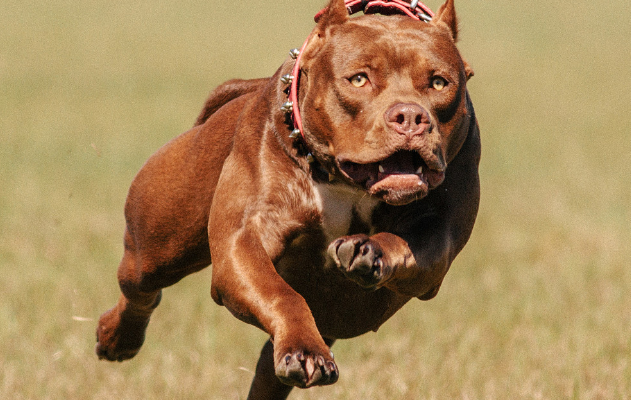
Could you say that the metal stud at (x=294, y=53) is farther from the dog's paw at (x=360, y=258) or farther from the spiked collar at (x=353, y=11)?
the dog's paw at (x=360, y=258)

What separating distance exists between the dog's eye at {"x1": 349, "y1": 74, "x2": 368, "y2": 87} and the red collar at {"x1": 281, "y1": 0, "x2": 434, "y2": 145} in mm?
300

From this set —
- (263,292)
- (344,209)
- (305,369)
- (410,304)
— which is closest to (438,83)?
(344,209)

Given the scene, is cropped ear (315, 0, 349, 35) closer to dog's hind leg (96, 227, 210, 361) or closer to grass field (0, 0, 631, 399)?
dog's hind leg (96, 227, 210, 361)

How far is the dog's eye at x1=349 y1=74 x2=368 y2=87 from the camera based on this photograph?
4168mm

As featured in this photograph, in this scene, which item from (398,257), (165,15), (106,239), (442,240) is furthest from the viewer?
(165,15)

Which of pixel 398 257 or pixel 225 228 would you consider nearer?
pixel 398 257

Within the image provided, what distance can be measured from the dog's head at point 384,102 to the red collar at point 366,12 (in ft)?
0.13

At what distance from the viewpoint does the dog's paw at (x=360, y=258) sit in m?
3.88

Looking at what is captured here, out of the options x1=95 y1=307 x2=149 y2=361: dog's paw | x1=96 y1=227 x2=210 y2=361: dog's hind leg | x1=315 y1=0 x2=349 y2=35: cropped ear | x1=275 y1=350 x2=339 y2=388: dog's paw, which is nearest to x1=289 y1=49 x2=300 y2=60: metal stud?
x1=315 y1=0 x2=349 y2=35: cropped ear

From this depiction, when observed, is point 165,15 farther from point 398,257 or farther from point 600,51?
point 398,257

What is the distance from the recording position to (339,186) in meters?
4.41

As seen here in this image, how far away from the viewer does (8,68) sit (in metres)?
23.1

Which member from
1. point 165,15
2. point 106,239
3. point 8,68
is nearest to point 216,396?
point 106,239

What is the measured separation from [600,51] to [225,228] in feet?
78.9
